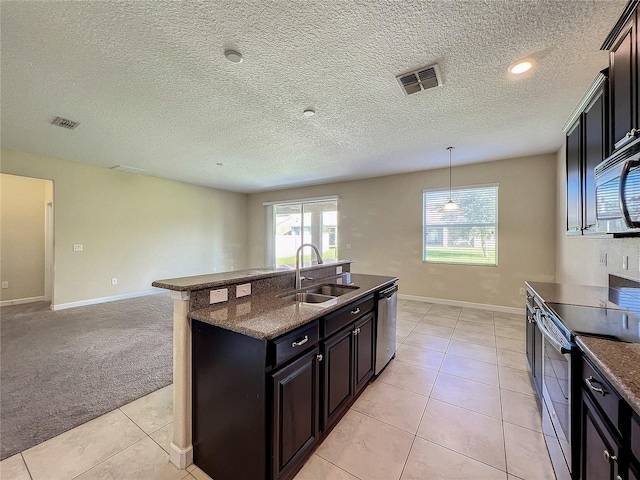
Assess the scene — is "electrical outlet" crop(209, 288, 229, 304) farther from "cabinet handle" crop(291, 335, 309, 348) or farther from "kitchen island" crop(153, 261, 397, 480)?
"cabinet handle" crop(291, 335, 309, 348)

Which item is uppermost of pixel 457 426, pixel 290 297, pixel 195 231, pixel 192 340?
pixel 195 231

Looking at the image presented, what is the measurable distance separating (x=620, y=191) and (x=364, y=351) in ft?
6.27

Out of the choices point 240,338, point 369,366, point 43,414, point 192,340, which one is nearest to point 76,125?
point 43,414

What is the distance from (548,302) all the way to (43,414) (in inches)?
151

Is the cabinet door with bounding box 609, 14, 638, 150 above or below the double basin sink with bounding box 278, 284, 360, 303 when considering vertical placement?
above

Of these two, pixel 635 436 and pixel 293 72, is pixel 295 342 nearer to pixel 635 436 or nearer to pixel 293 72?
pixel 635 436

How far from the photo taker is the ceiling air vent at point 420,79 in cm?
213

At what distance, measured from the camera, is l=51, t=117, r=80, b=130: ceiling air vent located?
305 cm

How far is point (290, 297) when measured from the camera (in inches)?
81.8

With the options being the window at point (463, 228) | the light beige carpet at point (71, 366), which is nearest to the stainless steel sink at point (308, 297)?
the light beige carpet at point (71, 366)

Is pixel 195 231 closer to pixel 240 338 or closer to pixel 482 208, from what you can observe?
pixel 240 338

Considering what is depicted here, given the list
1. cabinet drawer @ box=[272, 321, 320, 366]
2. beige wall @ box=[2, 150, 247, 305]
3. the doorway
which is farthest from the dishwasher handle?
the doorway

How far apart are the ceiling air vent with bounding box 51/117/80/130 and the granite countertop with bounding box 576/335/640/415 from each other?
500 centimetres

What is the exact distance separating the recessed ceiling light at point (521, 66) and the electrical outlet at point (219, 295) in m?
2.88
